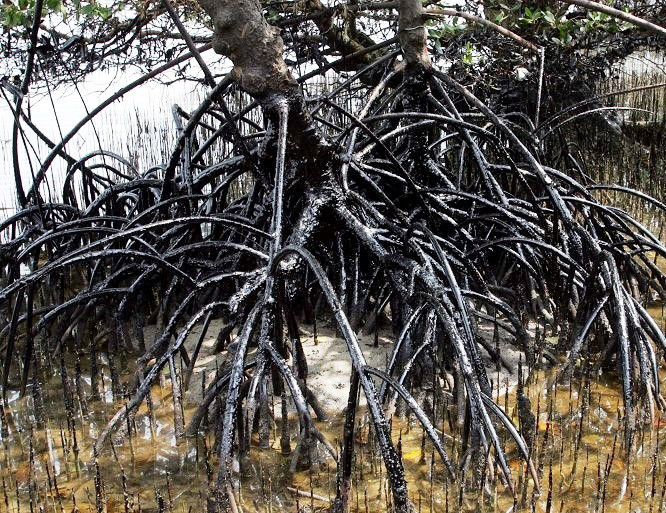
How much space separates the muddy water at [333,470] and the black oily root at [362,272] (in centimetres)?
9

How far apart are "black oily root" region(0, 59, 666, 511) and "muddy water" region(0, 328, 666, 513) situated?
9 centimetres

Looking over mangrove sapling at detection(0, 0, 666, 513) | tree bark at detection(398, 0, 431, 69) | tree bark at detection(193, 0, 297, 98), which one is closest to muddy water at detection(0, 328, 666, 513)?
mangrove sapling at detection(0, 0, 666, 513)

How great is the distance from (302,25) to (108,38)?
131cm

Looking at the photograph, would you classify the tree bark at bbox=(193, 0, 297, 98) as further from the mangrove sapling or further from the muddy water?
the muddy water

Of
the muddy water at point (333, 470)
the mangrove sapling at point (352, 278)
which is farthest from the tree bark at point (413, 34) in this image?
the muddy water at point (333, 470)

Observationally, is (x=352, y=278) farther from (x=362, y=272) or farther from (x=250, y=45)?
(x=250, y=45)

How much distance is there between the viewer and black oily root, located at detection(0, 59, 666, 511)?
2098 millimetres

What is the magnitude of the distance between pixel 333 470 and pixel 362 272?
51.4 inches

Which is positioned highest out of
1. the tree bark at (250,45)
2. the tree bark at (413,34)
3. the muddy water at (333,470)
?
the tree bark at (413,34)

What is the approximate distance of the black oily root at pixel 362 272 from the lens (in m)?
2.10

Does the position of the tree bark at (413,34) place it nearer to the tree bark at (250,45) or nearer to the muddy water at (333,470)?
the tree bark at (250,45)

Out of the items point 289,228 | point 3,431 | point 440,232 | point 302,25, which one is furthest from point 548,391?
point 302,25

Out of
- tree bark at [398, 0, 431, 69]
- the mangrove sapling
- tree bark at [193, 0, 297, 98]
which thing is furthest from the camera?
tree bark at [398, 0, 431, 69]

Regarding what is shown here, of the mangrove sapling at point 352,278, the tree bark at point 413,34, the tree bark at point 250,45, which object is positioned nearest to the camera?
the mangrove sapling at point 352,278
